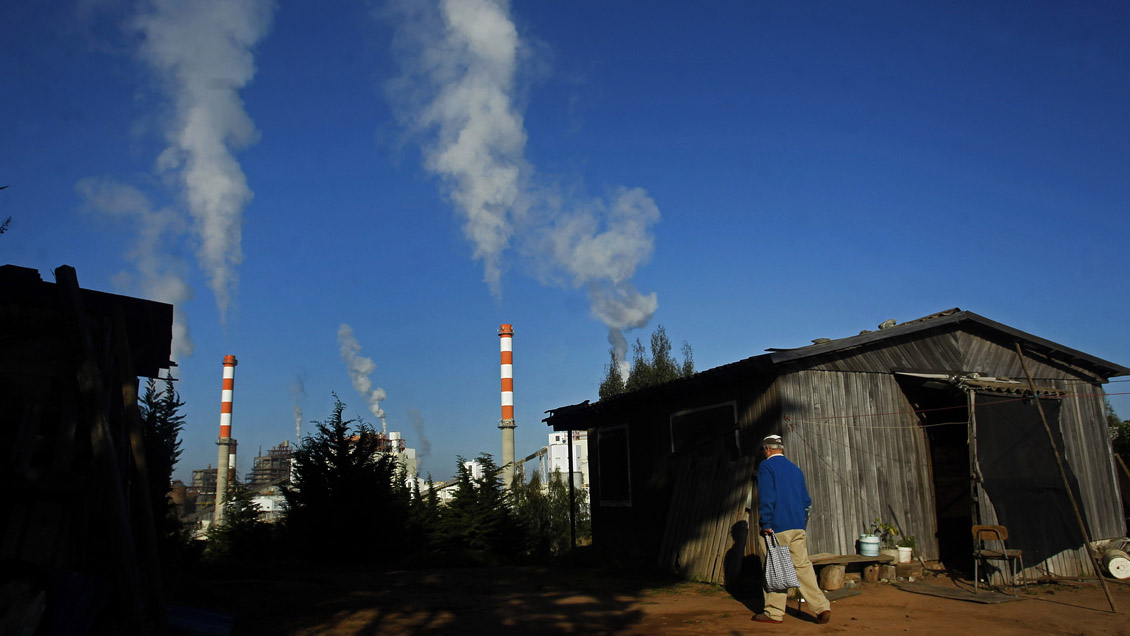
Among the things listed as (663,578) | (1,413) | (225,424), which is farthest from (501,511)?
(225,424)

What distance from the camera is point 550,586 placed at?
10.2 meters

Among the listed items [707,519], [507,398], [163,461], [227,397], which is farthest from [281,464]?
[707,519]

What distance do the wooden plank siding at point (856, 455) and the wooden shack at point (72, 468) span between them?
313 inches

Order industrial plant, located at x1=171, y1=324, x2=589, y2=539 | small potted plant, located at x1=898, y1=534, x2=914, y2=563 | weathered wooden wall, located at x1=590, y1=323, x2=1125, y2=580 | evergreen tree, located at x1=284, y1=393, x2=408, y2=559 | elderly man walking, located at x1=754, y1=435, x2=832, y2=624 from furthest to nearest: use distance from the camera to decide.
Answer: industrial plant, located at x1=171, y1=324, x2=589, y2=539 → evergreen tree, located at x1=284, y1=393, x2=408, y2=559 → weathered wooden wall, located at x1=590, y1=323, x2=1125, y2=580 → small potted plant, located at x1=898, y1=534, x2=914, y2=563 → elderly man walking, located at x1=754, y1=435, x2=832, y2=624

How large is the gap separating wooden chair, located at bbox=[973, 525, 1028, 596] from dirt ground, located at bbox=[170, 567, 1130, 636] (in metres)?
0.36

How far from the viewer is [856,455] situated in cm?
1065

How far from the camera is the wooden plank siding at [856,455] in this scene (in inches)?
400

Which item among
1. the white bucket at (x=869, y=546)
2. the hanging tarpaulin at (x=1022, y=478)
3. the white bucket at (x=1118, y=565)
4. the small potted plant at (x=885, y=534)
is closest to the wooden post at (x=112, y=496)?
the white bucket at (x=869, y=546)

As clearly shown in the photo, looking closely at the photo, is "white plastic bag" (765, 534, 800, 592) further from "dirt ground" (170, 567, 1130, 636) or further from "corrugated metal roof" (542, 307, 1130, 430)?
"corrugated metal roof" (542, 307, 1130, 430)

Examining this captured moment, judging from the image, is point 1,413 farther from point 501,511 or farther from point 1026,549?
point 501,511

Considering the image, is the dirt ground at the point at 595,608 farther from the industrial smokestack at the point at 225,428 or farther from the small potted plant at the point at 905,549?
the industrial smokestack at the point at 225,428

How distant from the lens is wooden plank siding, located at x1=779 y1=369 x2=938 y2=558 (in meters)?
10.2

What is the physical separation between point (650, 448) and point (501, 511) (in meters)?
6.52

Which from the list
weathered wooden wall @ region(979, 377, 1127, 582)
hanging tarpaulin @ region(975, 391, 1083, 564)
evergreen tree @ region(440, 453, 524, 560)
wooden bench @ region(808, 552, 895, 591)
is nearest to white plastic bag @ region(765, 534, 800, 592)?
wooden bench @ region(808, 552, 895, 591)
